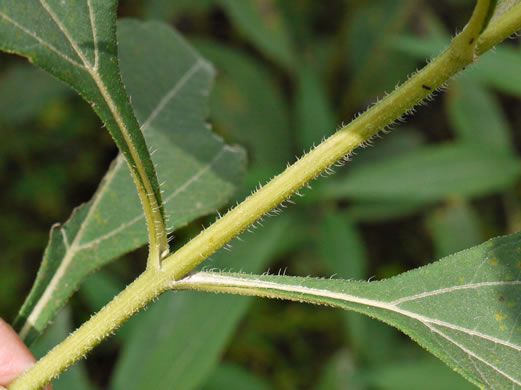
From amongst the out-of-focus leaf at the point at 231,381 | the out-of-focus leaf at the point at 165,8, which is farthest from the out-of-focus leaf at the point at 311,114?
the out-of-focus leaf at the point at 231,381

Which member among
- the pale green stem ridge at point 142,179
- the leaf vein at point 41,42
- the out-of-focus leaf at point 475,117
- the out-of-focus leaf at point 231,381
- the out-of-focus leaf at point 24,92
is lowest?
the out-of-focus leaf at point 231,381

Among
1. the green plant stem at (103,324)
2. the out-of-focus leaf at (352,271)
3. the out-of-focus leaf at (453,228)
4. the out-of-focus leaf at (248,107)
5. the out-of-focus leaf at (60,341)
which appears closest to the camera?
the green plant stem at (103,324)

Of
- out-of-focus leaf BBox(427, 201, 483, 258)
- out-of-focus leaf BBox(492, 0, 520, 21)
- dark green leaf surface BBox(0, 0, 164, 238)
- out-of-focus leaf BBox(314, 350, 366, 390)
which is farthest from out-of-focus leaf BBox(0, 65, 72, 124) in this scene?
out-of-focus leaf BBox(492, 0, 520, 21)

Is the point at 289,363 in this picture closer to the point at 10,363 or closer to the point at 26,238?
the point at 26,238

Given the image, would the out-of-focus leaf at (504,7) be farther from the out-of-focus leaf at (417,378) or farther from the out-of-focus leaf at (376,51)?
the out-of-focus leaf at (376,51)

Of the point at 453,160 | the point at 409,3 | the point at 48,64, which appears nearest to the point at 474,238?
the point at 453,160

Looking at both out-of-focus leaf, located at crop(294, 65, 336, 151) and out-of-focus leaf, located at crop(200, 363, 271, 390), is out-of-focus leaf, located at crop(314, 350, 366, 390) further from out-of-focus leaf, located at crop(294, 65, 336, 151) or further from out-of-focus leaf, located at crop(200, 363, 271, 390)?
out-of-focus leaf, located at crop(294, 65, 336, 151)
